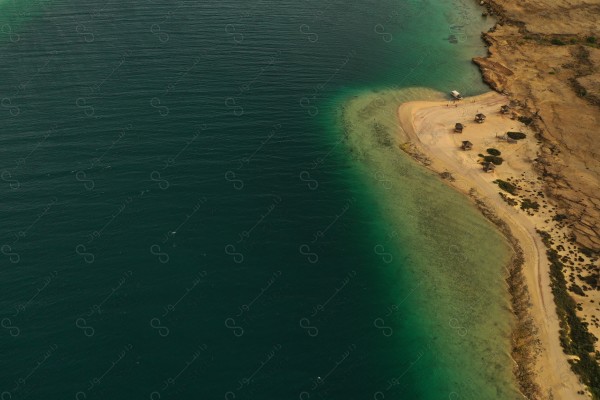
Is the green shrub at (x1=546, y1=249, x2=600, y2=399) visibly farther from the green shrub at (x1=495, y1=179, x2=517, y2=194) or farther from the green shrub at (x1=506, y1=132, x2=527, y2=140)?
the green shrub at (x1=506, y1=132, x2=527, y2=140)

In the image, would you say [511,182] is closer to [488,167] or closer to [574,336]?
[488,167]

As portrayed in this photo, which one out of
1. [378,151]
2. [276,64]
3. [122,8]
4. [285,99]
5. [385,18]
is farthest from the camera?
[385,18]

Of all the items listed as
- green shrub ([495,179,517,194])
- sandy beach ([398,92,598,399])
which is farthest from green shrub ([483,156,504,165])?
green shrub ([495,179,517,194])

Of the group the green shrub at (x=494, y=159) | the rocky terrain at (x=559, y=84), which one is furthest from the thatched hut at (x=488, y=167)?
the rocky terrain at (x=559, y=84)

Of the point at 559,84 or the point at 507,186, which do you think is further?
the point at 559,84

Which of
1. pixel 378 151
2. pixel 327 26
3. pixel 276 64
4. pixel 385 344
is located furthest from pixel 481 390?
pixel 327 26

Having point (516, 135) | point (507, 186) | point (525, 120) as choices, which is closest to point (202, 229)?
point (507, 186)

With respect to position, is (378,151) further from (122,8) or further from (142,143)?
(122,8)
